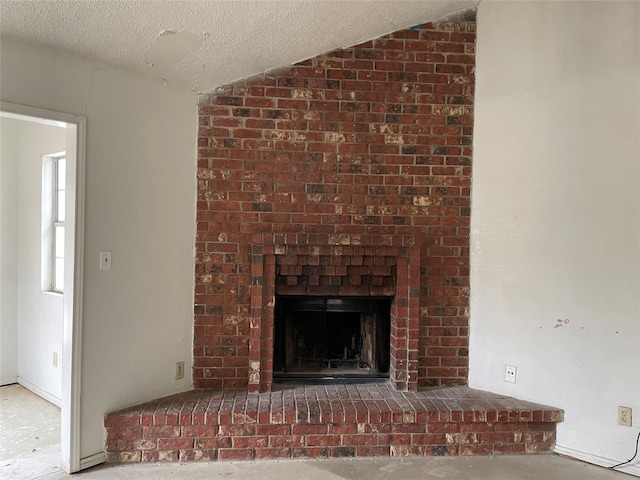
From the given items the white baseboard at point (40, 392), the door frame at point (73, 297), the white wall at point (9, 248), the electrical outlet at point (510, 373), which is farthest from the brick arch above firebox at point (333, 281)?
the white wall at point (9, 248)

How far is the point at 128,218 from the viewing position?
7.69 feet

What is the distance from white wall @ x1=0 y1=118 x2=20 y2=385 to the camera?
3.26 meters

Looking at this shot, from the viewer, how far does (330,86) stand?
266cm

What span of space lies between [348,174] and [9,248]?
2870 millimetres

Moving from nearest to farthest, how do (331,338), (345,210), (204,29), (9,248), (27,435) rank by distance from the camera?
(204,29) → (27,435) → (345,210) → (331,338) → (9,248)

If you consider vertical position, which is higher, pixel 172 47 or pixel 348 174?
pixel 172 47

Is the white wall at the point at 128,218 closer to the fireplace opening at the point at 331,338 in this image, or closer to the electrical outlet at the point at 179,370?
the electrical outlet at the point at 179,370

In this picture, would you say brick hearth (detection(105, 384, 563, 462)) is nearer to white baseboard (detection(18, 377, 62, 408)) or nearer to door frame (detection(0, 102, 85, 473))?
door frame (detection(0, 102, 85, 473))

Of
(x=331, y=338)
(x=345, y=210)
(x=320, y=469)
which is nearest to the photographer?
(x=320, y=469)

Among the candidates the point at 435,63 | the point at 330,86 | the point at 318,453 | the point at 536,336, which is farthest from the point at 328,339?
the point at 435,63

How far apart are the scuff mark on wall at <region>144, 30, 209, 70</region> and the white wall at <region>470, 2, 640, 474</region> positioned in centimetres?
182

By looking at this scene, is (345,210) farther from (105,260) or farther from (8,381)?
(8,381)

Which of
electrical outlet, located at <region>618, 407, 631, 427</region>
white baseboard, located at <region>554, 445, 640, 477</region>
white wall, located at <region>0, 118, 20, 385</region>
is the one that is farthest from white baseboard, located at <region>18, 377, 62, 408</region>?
electrical outlet, located at <region>618, 407, 631, 427</region>

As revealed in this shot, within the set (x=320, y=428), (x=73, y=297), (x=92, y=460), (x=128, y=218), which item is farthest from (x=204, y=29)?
(x=92, y=460)
